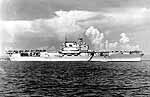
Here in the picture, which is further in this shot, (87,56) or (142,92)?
(87,56)

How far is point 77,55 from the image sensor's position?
4715 inches

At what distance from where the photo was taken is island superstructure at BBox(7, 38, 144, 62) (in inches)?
4690

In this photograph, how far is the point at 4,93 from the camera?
2680cm

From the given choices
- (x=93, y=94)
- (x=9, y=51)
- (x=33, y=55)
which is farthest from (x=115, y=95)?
(x=9, y=51)

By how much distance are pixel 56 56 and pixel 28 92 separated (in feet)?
311

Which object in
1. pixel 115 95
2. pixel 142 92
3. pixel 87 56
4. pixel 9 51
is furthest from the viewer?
pixel 9 51

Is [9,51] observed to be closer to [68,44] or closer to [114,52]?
[68,44]

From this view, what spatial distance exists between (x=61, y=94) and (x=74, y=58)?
93.8m

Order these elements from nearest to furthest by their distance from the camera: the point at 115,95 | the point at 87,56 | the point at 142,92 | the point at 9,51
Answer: the point at 115,95, the point at 142,92, the point at 87,56, the point at 9,51

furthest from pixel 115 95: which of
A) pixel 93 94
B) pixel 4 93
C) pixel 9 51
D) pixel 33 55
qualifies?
pixel 9 51

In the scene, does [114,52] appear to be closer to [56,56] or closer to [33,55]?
[56,56]

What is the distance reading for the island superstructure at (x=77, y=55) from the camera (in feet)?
391

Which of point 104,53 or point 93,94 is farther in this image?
point 104,53

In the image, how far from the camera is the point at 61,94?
26750 millimetres
